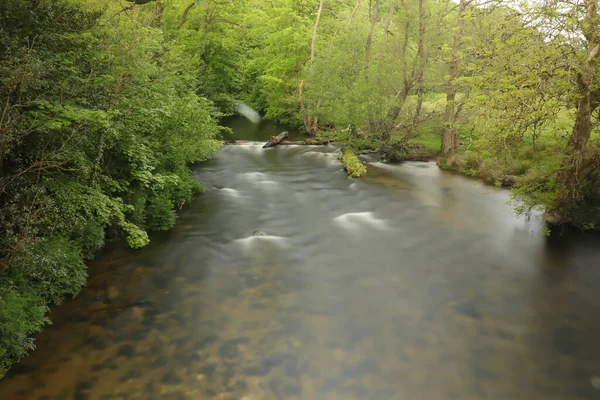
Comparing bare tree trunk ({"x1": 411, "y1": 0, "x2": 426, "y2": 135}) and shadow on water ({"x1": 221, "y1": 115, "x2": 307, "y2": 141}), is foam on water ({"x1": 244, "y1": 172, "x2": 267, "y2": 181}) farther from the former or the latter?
shadow on water ({"x1": 221, "y1": 115, "x2": 307, "y2": 141})

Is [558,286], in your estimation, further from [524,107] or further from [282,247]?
[282,247]

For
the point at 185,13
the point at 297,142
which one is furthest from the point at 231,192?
the point at 185,13

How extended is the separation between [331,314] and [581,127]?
28.4ft

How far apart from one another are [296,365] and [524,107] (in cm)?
870

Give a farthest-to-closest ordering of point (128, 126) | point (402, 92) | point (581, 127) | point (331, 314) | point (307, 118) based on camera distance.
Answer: point (307, 118), point (402, 92), point (581, 127), point (128, 126), point (331, 314)

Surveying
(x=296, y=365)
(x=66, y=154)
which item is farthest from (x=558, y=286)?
(x=66, y=154)

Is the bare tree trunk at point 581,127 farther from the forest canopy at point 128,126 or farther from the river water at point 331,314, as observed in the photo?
the river water at point 331,314

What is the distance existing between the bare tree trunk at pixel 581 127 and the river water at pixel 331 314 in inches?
39.7

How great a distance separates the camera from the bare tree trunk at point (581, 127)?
1020cm

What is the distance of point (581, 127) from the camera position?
11.5m

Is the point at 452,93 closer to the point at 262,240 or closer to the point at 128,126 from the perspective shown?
the point at 262,240

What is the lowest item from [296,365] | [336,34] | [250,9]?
[296,365]

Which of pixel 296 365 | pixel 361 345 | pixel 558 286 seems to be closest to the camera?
pixel 296 365

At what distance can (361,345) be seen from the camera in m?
8.22
